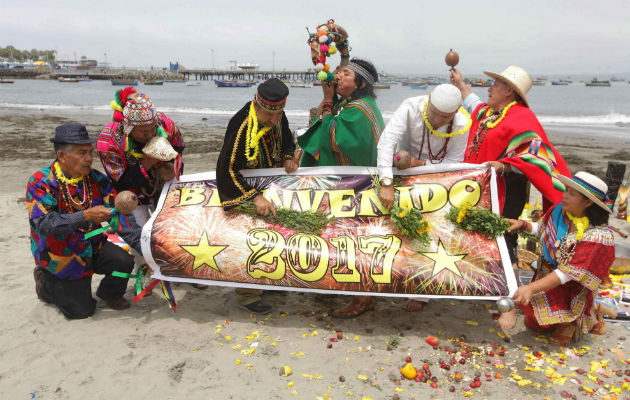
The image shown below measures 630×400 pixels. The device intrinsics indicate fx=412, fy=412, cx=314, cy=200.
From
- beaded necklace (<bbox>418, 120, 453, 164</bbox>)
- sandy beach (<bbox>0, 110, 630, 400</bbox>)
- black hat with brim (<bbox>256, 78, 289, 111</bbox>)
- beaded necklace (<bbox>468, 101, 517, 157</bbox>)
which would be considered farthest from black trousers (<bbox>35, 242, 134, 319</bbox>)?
beaded necklace (<bbox>468, 101, 517, 157</bbox>)

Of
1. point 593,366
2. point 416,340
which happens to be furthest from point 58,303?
point 593,366

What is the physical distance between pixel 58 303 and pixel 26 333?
0.35m

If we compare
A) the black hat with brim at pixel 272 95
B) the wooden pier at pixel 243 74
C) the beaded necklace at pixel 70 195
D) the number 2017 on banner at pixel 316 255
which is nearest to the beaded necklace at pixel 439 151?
the number 2017 on banner at pixel 316 255

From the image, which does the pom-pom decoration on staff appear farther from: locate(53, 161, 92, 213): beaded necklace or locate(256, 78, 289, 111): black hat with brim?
locate(53, 161, 92, 213): beaded necklace

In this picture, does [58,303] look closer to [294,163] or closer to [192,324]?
[192,324]

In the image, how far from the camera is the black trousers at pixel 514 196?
4.32 metres

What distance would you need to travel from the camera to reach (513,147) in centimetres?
404

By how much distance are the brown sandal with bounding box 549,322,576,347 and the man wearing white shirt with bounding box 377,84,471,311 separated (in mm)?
1197

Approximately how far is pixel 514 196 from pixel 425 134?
1318 millimetres

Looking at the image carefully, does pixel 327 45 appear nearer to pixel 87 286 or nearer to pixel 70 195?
pixel 70 195

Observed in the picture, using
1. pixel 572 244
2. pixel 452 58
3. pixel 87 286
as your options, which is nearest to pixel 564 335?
pixel 572 244

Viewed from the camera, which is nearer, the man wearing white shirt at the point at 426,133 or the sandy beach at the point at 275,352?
the sandy beach at the point at 275,352

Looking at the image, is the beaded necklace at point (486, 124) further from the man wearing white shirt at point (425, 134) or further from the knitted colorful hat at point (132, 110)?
the knitted colorful hat at point (132, 110)

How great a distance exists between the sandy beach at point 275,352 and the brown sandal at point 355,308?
0.07 meters
